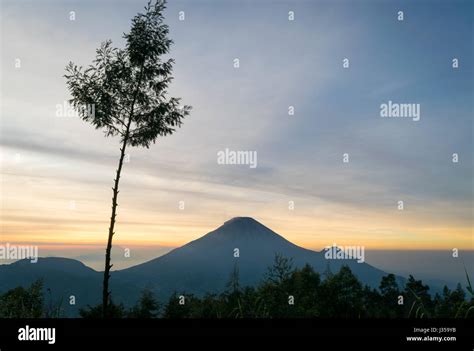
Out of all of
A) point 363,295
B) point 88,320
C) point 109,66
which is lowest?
point 363,295

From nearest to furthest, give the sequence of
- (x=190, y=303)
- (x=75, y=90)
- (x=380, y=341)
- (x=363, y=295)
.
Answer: (x=380, y=341), (x=75, y=90), (x=190, y=303), (x=363, y=295)

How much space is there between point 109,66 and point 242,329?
1399cm

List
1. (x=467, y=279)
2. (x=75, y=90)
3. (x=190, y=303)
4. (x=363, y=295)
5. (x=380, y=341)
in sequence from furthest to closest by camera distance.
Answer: (x=363, y=295), (x=190, y=303), (x=75, y=90), (x=380, y=341), (x=467, y=279)

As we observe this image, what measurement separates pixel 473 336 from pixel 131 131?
14677mm

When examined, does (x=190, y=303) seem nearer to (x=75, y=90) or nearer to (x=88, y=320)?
(x=75, y=90)

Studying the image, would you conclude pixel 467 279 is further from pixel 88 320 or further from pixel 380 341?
pixel 88 320

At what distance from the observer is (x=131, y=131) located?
18.4m

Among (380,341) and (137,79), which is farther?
(137,79)

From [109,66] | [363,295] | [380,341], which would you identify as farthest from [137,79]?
[363,295]

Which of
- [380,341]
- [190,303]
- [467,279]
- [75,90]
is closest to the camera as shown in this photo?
[467,279]

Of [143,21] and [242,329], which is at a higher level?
[143,21]

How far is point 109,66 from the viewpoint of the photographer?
18.5 m

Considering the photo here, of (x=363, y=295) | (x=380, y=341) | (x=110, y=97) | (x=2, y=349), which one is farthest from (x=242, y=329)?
(x=363, y=295)

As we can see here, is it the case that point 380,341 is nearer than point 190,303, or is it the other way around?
point 380,341
